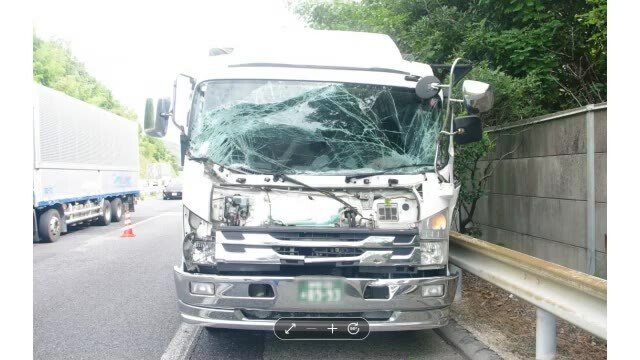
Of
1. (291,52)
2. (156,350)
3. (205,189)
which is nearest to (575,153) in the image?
(291,52)

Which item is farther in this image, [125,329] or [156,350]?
[125,329]

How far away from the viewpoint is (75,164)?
13.7 m

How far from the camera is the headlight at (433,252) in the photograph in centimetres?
432

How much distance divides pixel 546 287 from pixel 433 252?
932 mm

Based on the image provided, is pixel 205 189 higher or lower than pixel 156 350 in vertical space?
higher

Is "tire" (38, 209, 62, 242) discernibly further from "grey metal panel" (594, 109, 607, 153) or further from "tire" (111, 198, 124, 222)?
"grey metal panel" (594, 109, 607, 153)

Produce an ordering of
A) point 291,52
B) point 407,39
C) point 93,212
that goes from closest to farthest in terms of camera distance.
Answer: point 291,52, point 407,39, point 93,212

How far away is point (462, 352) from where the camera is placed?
15.1 ft
